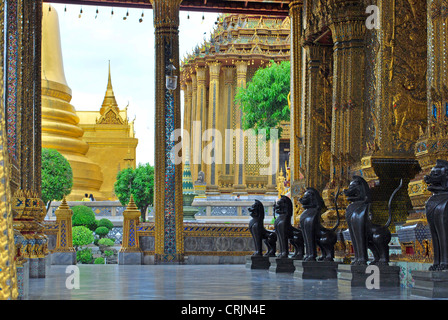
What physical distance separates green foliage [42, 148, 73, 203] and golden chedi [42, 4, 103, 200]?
9.26 feet

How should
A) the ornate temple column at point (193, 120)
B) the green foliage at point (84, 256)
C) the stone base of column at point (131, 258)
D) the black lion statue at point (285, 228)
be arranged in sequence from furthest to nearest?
the ornate temple column at point (193, 120), the green foliage at point (84, 256), the stone base of column at point (131, 258), the black lion statue at point (285, 228)

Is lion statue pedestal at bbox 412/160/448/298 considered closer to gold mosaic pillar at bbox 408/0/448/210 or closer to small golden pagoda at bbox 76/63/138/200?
gold mosaic pillar at bbox 408/0/448/210

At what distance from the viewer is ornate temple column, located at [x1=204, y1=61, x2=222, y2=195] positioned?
3328 cm

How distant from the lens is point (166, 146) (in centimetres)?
1520

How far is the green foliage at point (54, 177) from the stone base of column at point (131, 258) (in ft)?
35.3

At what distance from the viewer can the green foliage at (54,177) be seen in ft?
83.5

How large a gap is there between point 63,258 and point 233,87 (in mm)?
19816

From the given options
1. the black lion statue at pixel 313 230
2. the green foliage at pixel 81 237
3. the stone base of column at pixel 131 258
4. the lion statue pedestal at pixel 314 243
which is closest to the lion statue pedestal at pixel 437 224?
the lion statue pedestal at pixel 314 243

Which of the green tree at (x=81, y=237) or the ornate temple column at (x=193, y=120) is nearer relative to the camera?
the green tree at (x=81, y=237)

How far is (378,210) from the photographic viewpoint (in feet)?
33.2

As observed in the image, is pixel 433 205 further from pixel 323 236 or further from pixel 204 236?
pixel 204 236

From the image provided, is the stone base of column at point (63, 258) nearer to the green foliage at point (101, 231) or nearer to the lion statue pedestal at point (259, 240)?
the lion statue pedestal at point (259, 240)
